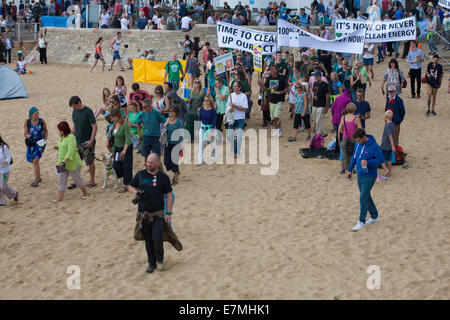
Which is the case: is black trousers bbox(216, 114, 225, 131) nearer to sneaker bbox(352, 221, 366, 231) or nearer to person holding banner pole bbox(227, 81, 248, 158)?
person holding banner pole bbox(227, 81, 248, 158)

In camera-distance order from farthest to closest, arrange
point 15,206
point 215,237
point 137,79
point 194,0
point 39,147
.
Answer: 1. point 194,0
2. point 137,79
3. point 39,147
4. point 15,206
5. point 215,237

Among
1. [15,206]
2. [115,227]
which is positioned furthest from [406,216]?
[15,206]

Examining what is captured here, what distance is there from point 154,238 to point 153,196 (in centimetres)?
56

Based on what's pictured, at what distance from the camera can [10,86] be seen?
22.0 m

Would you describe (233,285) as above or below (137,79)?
below

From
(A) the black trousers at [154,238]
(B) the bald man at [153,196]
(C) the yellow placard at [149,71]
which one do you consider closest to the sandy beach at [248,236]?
(A) the black trousers at [154,238]

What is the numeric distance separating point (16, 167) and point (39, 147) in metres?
1.71

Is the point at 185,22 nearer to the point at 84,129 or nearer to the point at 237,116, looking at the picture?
the point at 237,116

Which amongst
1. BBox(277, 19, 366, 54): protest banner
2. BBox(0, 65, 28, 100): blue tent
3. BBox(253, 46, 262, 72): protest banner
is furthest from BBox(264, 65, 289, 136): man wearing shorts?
BBox(0, 65, 28, 100): blue tent

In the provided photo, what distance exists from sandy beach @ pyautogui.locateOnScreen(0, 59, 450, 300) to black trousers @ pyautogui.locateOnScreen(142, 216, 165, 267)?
232 mm

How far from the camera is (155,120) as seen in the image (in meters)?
12.0

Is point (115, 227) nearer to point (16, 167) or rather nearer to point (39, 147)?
point (39, 147)

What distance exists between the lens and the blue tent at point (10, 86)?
21.9m

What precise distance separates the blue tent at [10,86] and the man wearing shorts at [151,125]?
1126 cm
